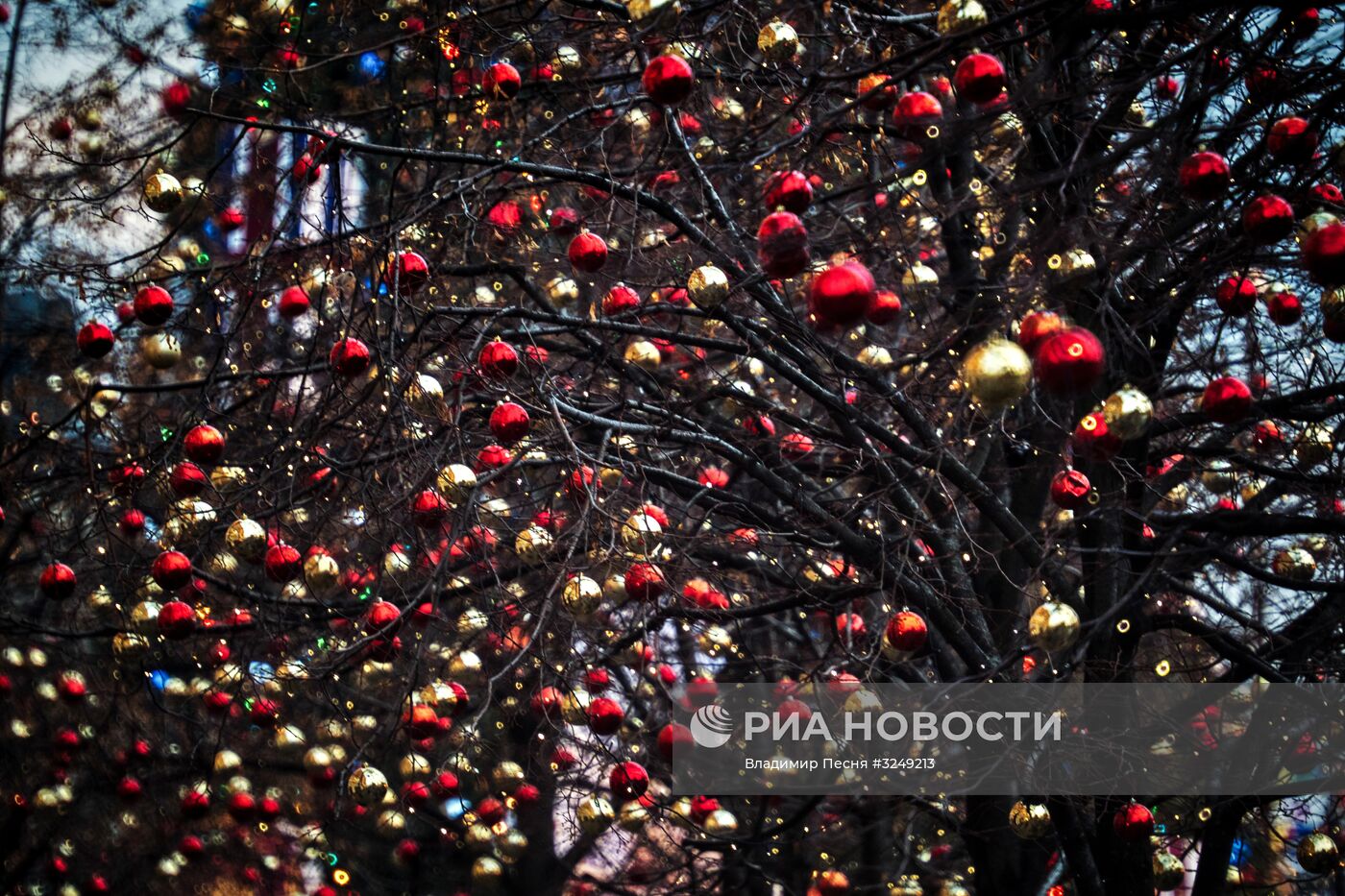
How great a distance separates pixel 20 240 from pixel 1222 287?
24.2ft

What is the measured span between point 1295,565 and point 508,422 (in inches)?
123

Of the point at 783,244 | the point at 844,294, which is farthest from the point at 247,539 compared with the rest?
the point at 844,294

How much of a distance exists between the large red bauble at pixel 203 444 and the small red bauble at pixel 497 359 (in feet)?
3.30

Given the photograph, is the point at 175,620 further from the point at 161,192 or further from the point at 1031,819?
the point at 1031,819

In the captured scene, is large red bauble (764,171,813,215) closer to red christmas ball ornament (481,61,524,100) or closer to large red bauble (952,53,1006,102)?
large red bauble (952,53,1006,102)

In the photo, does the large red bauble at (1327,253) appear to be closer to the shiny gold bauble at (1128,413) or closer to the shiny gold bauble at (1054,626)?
the shiny gold bauble at (1128,413)

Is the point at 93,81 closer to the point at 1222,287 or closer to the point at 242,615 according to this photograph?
the point at 242,615

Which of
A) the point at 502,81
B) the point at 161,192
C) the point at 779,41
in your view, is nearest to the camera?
the point at 779,41

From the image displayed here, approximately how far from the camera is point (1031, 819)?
4418 millimetres

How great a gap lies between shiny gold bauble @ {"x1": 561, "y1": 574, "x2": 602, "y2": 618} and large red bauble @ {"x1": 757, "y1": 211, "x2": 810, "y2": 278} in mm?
1270

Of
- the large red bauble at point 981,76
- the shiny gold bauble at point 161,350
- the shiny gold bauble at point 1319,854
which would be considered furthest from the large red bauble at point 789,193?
the shiny gold bauble at point 1319,854

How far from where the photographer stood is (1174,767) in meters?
4.99

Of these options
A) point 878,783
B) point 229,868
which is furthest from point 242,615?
point 229,868

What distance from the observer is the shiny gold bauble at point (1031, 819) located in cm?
441
